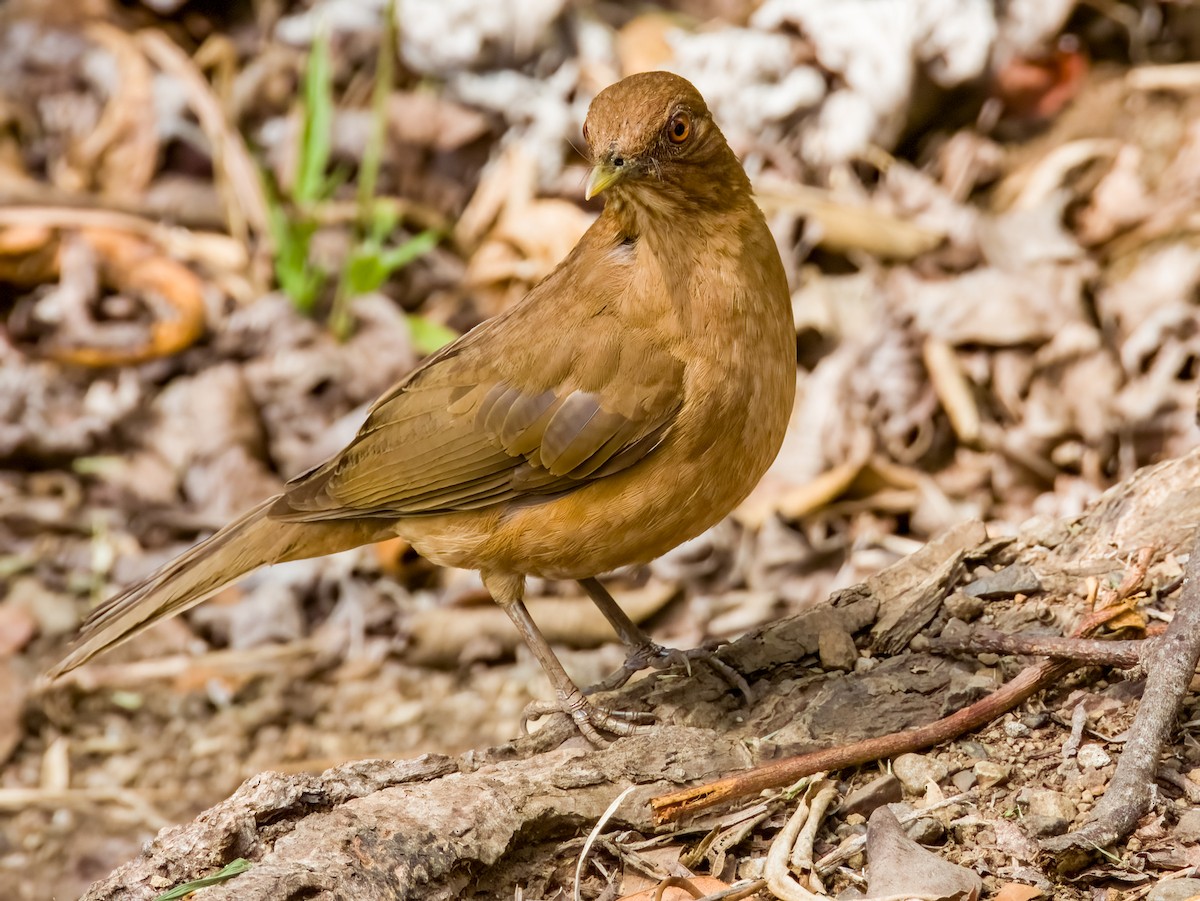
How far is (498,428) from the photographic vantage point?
420 cm

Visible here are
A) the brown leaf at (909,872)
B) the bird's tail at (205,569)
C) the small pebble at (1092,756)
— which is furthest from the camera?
the bird's tail at (205,569)

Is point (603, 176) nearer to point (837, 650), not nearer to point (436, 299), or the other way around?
point (837, 650)

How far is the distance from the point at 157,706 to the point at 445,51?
164 inches

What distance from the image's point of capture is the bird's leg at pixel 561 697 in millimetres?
3762

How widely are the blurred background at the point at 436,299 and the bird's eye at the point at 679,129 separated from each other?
104 inches

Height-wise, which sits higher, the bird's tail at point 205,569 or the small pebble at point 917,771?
the bird's tail at point 205,569

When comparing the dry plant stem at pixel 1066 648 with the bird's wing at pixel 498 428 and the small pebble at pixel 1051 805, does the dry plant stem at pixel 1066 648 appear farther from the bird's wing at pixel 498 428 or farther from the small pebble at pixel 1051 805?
the bird's wing at pixel 498 428

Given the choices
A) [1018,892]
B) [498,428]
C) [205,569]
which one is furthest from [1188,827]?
[205,569]

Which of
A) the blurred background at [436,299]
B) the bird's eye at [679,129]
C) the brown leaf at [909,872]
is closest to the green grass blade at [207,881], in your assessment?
the brown leaf at [909,872]

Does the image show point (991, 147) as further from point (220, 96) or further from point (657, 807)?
point (657, 807)

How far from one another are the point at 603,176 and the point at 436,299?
4100 mm

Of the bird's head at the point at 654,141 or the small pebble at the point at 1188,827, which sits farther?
the bird's head at the point at 654,141

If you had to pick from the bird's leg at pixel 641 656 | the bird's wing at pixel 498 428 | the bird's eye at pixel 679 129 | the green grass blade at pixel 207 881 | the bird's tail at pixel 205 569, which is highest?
the bird's eye at pixel 679 129

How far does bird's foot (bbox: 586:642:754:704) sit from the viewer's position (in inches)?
148
